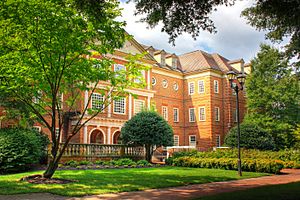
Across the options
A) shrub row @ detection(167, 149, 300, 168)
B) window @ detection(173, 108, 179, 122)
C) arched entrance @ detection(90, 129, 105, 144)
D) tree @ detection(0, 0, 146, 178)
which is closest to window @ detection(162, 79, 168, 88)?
window @ detection(173, 108, 179, 122)

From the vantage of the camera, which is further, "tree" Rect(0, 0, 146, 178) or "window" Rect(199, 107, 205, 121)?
"window" Rect(199, 107, 205, 121)

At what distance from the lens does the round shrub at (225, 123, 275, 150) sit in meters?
24.6

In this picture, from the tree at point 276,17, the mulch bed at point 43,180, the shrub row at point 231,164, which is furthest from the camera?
the shrub row at point 231,164

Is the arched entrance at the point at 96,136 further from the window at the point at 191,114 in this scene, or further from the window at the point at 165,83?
the window at the point at 191,114

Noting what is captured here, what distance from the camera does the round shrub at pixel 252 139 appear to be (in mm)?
24625

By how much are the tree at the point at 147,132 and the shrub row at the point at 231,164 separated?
7.70 feet

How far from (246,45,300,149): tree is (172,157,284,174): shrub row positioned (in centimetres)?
1604

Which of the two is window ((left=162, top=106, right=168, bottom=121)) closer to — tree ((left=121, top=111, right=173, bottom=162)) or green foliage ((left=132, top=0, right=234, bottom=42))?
tree ((left=121, top=111, right=173, bottom=162))

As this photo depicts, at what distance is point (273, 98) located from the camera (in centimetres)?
3466

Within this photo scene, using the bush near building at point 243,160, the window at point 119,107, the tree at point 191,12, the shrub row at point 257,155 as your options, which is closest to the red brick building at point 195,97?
the window at point 119,107

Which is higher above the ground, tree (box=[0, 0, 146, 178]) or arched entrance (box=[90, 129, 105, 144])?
tree (box=[0, 0, 146, 178])

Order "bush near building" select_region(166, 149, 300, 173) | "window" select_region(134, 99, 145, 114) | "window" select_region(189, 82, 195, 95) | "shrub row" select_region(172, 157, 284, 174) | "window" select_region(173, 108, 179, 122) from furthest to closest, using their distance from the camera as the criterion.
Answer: "window" select_region(189, 82, 195, 95) < "window" select_region(173, 108, 179, 122) < "window" select_region(134, 99, 145, 114) < "bush near building" select_region(166, 149, 300, 173) < "shrub row" select_region(172, 157, 284, 174)

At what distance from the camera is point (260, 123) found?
34500mm

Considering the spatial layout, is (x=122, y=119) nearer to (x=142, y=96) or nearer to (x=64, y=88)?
(x=142, y=96)
